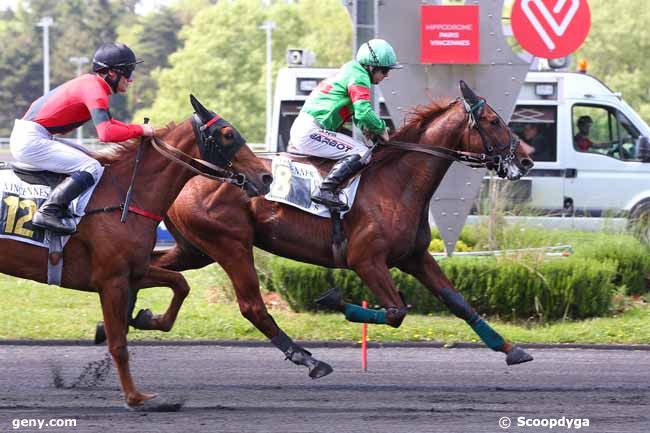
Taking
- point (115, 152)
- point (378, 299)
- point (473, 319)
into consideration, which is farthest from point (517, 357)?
point (115, 152)

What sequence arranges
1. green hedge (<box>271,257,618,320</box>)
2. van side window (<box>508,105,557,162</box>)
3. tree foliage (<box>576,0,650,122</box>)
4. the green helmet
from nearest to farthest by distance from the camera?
the green helmet < green hedge (<box>271,257,618,320</box>) < van side window (<box>508,105,557,162</box>) < tree foliage (<box>576,0,650,122</box>)

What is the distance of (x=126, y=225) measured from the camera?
7.45 meters

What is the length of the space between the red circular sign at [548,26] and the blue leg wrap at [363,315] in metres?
5.02

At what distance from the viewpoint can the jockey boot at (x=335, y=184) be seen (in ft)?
28.3

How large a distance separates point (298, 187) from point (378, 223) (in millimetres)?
664

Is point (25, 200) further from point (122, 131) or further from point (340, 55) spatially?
point (340, 55)

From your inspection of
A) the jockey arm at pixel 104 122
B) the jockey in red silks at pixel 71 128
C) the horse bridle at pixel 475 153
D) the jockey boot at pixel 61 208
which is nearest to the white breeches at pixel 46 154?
the jockey in red silks at pixel 71 128

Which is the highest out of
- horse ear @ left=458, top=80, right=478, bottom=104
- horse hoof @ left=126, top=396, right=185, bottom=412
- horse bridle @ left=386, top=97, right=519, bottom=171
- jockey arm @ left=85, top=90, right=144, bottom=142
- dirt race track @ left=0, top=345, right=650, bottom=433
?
horse ear @ left=458, top=80, right=478, bottom=104

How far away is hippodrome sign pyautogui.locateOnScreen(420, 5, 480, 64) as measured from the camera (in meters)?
11.7

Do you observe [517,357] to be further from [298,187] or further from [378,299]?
[298,187]

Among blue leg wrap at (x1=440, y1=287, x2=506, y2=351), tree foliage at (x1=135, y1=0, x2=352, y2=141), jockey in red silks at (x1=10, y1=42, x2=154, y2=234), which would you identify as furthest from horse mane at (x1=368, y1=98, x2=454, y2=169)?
tree foliage at (x1=135, y1=0, x2=352, y2=141)

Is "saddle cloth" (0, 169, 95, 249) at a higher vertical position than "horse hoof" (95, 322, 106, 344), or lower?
higher

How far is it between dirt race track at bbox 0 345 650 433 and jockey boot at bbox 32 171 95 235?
117cm

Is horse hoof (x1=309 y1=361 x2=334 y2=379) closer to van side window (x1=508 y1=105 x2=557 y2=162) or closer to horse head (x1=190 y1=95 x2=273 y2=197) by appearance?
horse head (x1=190 y1=95 x2=273 y2=197)
